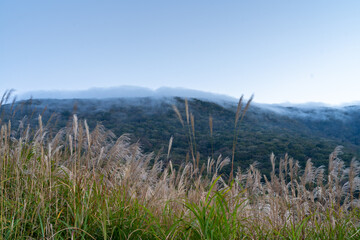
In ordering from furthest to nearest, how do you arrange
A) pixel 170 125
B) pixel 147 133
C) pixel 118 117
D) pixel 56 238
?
pixel 118 117, pixel 170 125, pixel 147 133, pixel 56 238

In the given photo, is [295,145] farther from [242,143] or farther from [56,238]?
[56,238]

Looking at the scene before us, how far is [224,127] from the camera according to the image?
33.8 m

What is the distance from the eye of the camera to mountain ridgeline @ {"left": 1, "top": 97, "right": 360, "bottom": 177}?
21.2 meters

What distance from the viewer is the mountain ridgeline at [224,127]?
69.5ft

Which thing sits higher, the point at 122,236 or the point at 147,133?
the point at 122,236

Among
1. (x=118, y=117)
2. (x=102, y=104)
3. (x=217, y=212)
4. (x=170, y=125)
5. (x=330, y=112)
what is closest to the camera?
(x=217, y=212)

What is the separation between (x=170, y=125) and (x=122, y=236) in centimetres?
2938

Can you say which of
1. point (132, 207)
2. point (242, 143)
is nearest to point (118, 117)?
point (242, 143)

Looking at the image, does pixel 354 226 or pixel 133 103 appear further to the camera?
pixel 133 103

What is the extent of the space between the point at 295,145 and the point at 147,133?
14.7 meters

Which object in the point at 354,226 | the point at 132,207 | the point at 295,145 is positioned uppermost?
the point at 132,207

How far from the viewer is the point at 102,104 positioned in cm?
4203

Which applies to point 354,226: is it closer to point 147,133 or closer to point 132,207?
point 132,207

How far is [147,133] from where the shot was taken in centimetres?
2759
